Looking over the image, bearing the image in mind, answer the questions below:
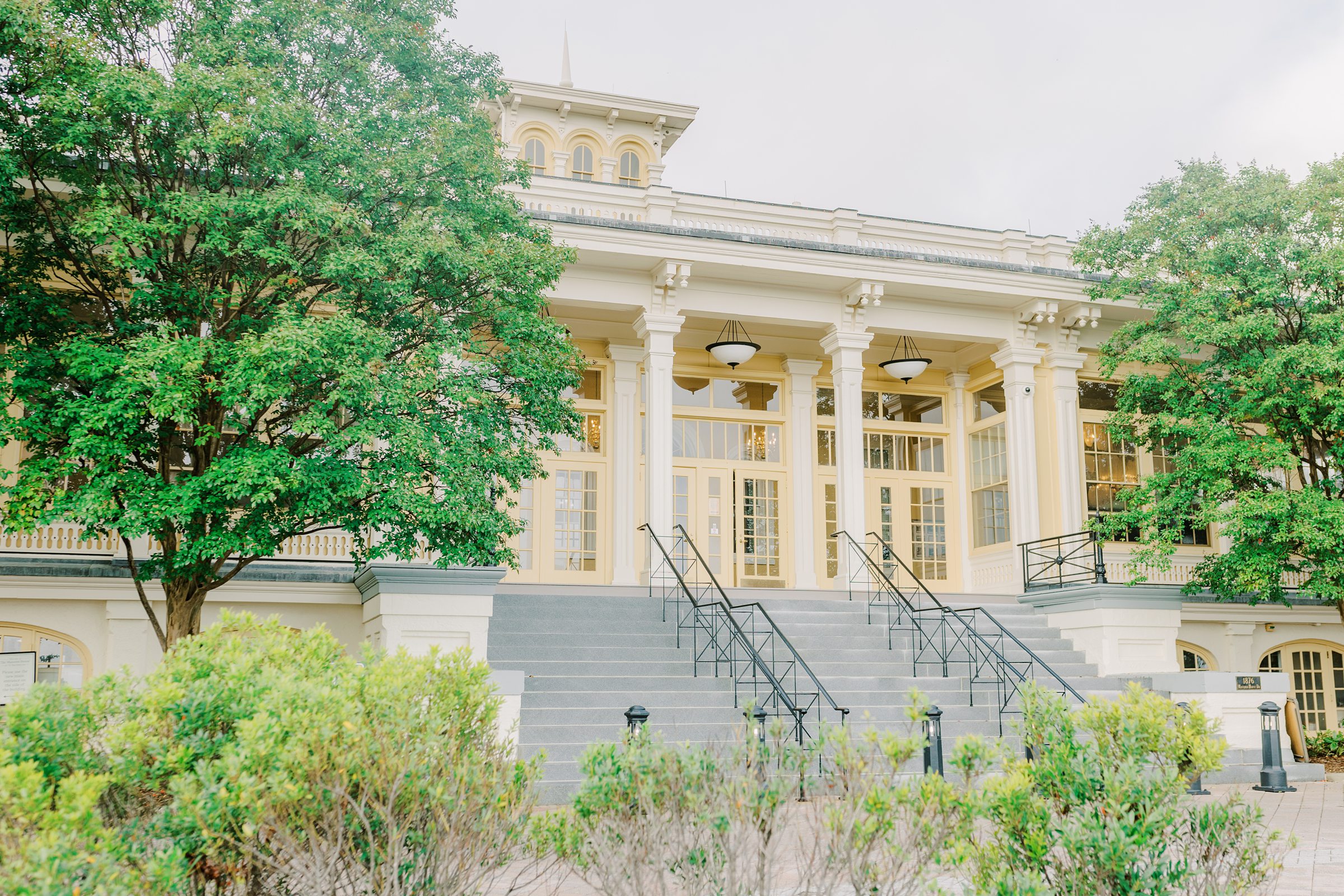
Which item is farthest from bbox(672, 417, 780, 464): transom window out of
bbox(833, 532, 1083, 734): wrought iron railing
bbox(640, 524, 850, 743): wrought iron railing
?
bbox(640, 524, 850, 743): wrought iron railing

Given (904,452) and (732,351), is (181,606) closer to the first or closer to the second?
(732,351)

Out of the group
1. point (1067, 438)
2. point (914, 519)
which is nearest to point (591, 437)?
point (914, 519)

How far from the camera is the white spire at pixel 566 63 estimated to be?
28016 millimetres

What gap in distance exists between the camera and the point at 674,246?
15094 mm

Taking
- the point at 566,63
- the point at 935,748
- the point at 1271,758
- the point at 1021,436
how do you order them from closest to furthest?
the point at 935,748, the point at 1271,758, the point at 1021,436, the point at 566,63

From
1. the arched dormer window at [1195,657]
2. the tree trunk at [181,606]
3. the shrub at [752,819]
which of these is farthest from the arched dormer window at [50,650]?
the arched dormer window at [1195,657]

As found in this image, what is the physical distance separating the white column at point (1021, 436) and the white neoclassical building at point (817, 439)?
0.03 m

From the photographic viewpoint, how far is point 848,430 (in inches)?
631

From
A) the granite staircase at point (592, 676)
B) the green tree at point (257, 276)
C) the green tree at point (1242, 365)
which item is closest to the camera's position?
the green tree at point (257, 276)

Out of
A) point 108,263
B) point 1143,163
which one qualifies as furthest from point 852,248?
point 108,263

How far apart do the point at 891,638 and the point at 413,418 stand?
6.95 metres

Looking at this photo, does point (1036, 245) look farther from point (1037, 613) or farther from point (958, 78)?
point (958, 78)

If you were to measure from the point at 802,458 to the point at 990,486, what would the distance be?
132 inches

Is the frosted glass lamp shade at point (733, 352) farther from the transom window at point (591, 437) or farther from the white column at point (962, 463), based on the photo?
the white column at point (962, 463)
